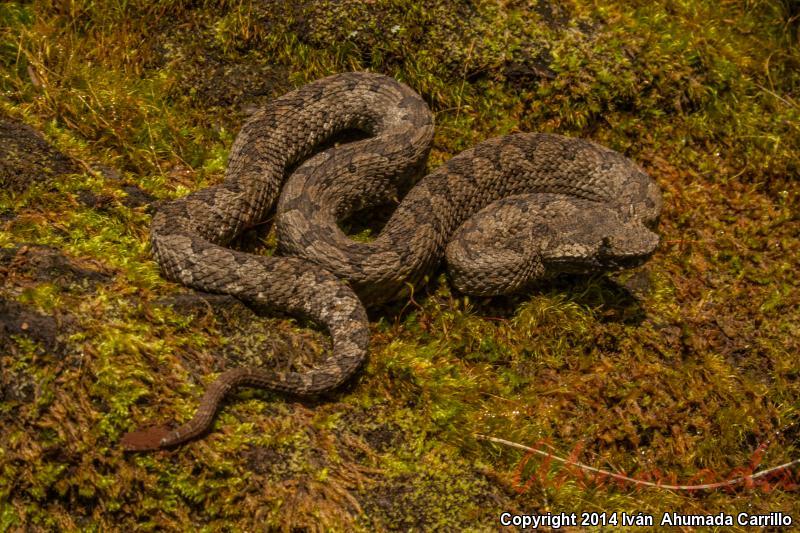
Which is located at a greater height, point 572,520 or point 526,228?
point 526,228

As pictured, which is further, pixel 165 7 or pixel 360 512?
pixel 165 7

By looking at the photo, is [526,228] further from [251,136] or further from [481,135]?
[251,136]

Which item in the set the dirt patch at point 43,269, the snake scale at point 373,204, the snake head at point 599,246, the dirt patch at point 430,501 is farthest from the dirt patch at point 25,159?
the snake head at point 599,246

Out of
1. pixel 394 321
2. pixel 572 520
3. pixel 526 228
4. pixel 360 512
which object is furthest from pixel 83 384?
pixel 526 228

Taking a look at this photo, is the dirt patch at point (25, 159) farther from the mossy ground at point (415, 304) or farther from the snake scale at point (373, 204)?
the snake scale at point (373, 204)

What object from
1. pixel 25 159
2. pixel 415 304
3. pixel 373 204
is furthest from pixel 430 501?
pixel 25 159

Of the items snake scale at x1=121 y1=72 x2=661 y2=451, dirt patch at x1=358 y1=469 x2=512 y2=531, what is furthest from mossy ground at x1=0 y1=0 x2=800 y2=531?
snake scale at x1=121 y1=72 x2=661 y2=451

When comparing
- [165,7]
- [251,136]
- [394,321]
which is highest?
[165,7]
